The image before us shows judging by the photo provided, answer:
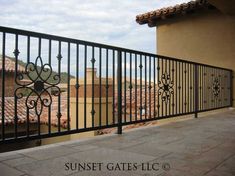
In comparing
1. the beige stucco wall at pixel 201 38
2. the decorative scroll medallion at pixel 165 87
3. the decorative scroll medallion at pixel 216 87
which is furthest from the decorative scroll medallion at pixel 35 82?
the beige stucco wall at pixel 201 38

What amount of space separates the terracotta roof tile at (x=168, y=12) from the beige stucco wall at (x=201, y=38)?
0.28 metres

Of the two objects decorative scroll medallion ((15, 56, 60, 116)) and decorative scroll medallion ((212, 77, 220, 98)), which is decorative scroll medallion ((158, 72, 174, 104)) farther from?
A: decorative scroll medallion ((212, 77, 220, 98))

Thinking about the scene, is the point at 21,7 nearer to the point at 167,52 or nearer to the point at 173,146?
the point at 167,52

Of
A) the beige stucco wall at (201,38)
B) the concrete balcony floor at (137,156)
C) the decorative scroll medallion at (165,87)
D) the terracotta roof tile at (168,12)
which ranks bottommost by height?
the concrete balcony floor at (137,156)

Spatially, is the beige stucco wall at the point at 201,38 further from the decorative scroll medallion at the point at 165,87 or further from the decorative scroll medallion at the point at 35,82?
the decorative scroll medallion at the point at 35,82

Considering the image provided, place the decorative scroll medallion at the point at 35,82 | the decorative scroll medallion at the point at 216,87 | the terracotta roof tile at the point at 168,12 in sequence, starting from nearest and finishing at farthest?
1. the decorative scroll medallion at the point at 35,82
2. the decorative scroll medallion at the point at 216,87
3. the terracotta roof tile at the point at 168,12

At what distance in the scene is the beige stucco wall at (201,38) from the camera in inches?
241

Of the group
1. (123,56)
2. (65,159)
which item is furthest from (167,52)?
(65,159)

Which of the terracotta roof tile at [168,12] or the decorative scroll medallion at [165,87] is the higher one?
the terracotta roof tile at [168,12]

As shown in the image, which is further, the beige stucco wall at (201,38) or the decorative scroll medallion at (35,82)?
the beige stucco wall at (201,38)

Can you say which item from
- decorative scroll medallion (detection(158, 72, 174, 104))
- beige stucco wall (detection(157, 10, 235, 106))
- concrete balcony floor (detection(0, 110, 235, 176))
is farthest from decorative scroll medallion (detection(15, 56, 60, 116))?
beige stucco wall (detection(157, 10, 235, 106))

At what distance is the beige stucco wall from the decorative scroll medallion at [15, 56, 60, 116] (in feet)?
16.5

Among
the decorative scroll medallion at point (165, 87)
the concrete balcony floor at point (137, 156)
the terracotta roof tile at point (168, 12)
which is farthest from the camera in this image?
the terracotta roof tile at point (168, 12)

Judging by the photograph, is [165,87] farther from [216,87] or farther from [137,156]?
[216,87]
